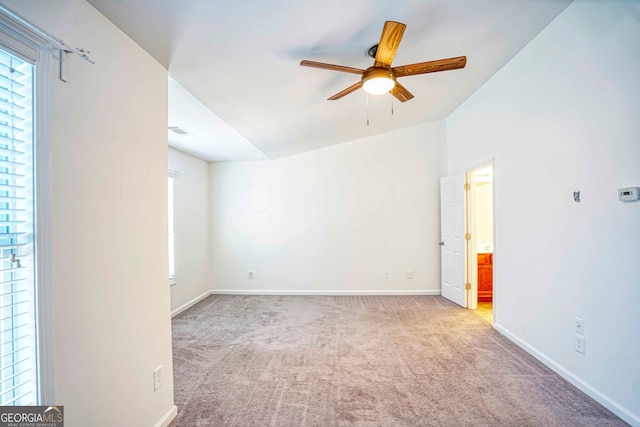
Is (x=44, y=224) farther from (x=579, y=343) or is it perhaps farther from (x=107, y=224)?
(x=579, y=343)

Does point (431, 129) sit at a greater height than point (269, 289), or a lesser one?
greater

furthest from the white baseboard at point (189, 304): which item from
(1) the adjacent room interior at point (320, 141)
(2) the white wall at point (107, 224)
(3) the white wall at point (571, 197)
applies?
(3) the white wall at point (571, 197)

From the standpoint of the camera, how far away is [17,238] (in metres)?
1.17

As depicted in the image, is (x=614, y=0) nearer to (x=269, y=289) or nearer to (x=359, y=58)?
(x=359, y=58)

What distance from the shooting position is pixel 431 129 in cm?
513

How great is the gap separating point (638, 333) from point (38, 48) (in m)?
3.56

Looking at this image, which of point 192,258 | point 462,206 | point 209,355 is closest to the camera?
point 209,355

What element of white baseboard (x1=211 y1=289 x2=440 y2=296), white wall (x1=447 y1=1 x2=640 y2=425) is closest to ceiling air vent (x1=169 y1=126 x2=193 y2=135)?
white baseboard (x1=211 y1=289 x2=440 y2=296)

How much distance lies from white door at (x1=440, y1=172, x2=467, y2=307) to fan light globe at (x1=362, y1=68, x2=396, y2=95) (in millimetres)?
2636

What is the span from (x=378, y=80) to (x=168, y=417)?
277 cm

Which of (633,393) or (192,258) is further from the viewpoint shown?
(192,258)

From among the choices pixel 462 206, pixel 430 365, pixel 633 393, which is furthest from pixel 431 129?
pixel 633 393

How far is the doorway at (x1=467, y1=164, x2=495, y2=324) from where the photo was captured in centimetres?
431

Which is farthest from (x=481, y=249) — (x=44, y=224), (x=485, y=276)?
(x=44, y=224)
